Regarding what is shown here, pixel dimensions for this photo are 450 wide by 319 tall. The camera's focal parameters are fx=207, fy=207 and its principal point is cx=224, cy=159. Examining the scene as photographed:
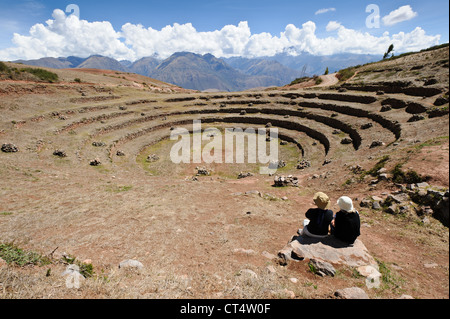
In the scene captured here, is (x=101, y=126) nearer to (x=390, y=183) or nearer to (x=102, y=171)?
(x=102, y=171)

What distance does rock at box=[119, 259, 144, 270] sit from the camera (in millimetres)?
7427

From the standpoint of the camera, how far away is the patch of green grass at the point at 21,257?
7094 mm

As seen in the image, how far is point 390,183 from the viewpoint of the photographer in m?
12.6

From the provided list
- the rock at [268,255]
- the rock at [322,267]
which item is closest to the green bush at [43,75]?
the rock at [268,255]

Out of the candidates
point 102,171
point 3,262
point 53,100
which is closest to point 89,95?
point 53,100

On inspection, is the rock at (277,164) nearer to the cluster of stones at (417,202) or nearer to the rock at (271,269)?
the cluster of stones at (417,202)

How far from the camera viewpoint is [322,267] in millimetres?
6707

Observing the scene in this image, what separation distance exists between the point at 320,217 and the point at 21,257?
10853 millimetres

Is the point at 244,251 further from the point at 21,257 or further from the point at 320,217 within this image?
the point at 21,257

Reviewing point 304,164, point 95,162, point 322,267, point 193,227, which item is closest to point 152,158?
point 95,162

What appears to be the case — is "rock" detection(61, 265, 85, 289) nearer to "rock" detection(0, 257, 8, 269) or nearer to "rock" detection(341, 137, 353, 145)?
"rock" detection(0, 257, 8, 269)

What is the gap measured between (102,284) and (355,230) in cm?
831

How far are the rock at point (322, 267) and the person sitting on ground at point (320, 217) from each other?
1127mm

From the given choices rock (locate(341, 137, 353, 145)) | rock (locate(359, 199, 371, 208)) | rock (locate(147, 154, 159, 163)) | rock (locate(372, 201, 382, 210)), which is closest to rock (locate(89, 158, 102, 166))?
rock (locate(147, 154, 159, 163))
